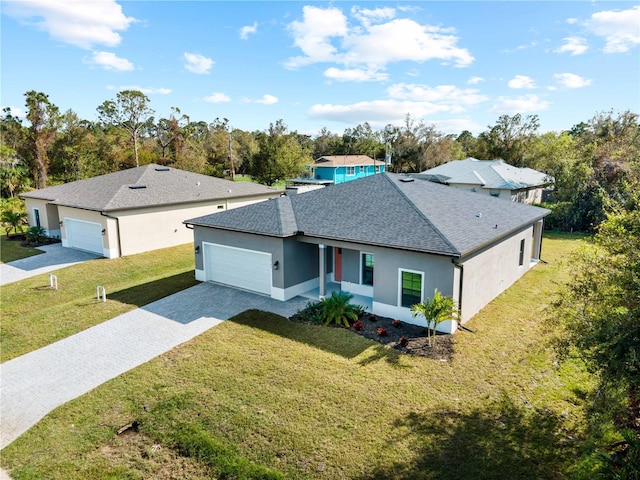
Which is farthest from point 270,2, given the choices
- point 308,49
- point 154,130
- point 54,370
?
point 154,130

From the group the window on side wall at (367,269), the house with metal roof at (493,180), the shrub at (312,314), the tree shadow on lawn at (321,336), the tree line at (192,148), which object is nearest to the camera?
the tree shadow on lawn at (321,336)

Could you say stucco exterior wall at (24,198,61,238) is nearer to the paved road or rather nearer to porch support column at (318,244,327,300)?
the paved road

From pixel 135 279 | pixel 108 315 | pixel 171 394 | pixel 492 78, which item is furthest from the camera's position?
pixel 492 78

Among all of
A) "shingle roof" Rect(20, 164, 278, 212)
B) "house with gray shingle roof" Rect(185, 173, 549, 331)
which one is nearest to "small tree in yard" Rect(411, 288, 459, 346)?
"house with gray shingle roof" Rect(185, 173, 549, 331)

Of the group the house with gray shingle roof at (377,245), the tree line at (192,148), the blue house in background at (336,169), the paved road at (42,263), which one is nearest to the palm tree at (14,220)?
the paved road at (42,263)

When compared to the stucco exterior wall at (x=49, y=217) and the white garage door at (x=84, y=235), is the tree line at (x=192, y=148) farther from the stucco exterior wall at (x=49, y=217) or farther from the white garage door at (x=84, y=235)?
the white garage door at (x=84, y=235)

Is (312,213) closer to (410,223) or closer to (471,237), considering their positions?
(410,223)
